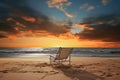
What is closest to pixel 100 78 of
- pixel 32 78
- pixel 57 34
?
pixel 32 78

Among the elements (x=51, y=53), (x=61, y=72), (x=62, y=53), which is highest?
(x=51, y=53)

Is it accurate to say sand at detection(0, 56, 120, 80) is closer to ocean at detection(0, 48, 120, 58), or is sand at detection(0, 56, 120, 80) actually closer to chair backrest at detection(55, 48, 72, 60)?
chair backrest at detection(55, 48, 72, 60)

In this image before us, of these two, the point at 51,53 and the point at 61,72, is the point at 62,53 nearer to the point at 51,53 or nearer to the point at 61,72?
the point at 61,72

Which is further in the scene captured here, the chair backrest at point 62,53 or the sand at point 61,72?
the chair backrest at point 62,53

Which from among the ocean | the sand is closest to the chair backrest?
the sand

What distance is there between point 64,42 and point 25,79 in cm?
2305

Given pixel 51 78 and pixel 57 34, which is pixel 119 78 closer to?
pixel 51 78

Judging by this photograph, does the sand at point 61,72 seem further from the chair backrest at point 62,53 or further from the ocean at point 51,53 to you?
the ocean at point 51,53

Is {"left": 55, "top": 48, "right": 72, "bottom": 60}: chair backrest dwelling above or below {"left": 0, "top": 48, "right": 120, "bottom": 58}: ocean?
below

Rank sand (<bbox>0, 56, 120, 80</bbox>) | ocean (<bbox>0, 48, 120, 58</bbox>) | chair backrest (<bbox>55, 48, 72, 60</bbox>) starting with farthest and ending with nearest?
ocean (<bbox>0, 48, 120, 58</bbox>)
chair backrest (<bbox>55, 48, 72, 60</bbox>)
sand (<bbox>0, 56, 120, 80</bbox>)

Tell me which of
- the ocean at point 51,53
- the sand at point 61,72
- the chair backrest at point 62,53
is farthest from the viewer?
the ocean at point 51,53

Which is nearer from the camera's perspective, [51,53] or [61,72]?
[61,72]

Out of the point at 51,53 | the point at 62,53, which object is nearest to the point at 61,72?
the point at 62,53

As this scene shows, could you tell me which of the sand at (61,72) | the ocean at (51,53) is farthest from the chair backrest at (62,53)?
the ocean at (51,53)
